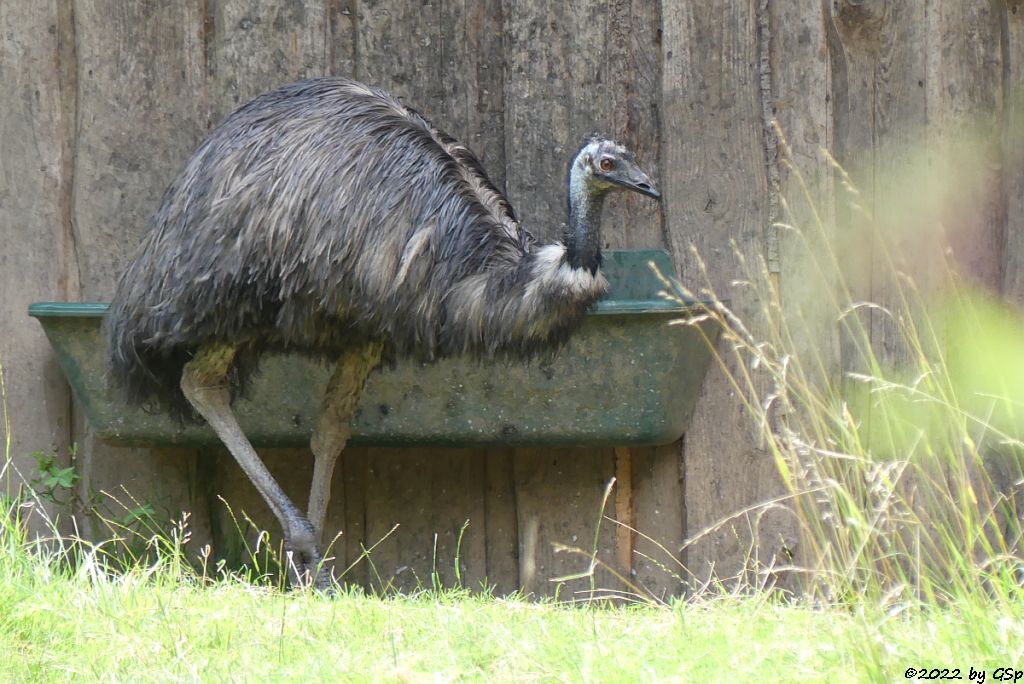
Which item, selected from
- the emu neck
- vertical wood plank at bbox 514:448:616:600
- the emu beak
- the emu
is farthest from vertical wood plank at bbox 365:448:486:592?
the emu beak

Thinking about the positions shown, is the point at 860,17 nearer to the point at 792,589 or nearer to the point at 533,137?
the point at 533,137

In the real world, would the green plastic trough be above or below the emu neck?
below

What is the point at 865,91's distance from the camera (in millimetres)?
4461

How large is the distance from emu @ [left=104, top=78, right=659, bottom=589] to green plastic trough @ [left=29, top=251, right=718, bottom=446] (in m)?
0.19

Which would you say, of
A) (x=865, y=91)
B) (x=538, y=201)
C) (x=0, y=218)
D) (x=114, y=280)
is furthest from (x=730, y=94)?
(x=0, y=218)

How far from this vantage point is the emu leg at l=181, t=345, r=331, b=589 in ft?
14.0

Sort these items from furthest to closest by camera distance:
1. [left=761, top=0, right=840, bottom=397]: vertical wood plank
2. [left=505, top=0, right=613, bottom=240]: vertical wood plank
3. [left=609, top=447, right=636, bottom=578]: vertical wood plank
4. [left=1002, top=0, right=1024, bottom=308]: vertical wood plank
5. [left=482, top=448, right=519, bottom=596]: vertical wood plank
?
[left=482, top=448, right=519, bottom=596]: vertical wood plank, [left=609, top=447, right=636, bottom=578]: vertical wood plank, [left=505, top=0, right=613, bottom=240]: vertical wood plank, [left=761, top=0, right=840, bottom=397]: vertical wood plank, [left=1002, top=0, right=1024, bottom=308]: vertical wood plank

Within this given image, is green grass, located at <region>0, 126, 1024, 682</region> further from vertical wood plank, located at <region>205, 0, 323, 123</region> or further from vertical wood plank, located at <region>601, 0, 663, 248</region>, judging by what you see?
vertical wood plank, located at <region>205, 0, 323, 123</region>

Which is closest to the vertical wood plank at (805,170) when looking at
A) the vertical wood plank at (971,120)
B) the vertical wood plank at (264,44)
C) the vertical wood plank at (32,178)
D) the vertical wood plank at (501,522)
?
the vertical wood plank at (971,120)

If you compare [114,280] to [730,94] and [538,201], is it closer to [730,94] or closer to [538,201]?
[538,201]

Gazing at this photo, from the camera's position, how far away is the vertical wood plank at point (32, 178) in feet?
15.4

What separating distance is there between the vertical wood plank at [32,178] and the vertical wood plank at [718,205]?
1.97 meters

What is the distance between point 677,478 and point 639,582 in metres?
0.36

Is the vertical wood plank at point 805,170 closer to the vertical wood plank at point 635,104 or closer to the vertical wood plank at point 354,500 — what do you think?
the vertical wood plank at point 635,104
